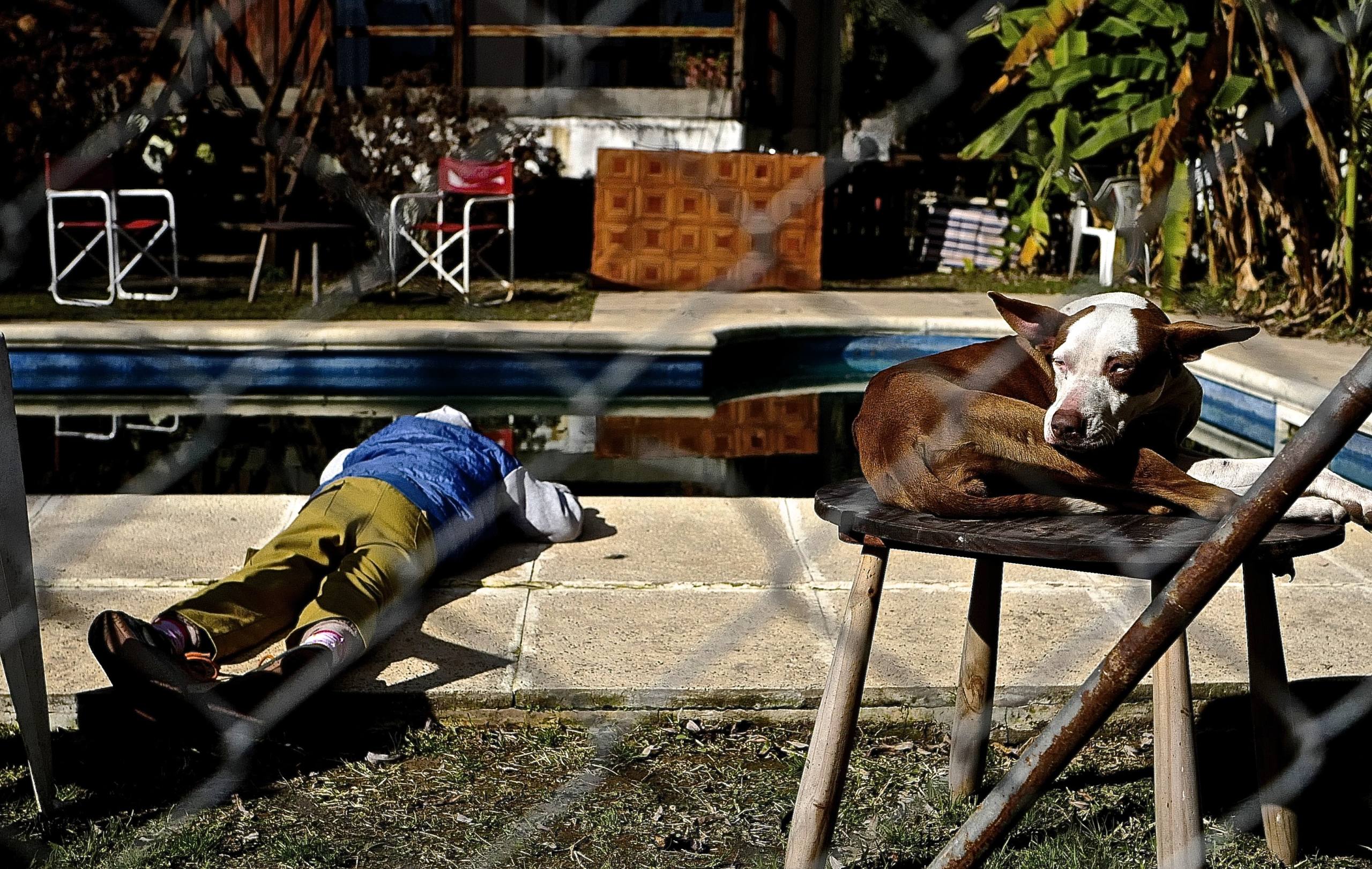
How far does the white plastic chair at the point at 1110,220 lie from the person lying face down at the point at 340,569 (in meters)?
4.16

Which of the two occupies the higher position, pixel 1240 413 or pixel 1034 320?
pixel 1034 320

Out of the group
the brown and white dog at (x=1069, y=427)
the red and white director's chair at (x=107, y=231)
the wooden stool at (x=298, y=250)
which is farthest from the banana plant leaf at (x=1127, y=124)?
the brown and white dog at (x=1069, y=427)

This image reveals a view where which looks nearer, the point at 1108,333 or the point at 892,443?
the point at 1108,333

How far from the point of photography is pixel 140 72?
7.18m

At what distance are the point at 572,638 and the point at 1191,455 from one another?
1.12 m

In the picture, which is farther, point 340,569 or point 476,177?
point 476,177

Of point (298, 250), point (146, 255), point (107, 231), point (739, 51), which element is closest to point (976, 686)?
point (298, 250)

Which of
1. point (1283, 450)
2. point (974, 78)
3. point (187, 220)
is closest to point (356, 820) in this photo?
point (1283, 450)

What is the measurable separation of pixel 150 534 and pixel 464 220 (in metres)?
4.10

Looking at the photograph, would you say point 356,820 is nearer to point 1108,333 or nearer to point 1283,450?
point 1108,333

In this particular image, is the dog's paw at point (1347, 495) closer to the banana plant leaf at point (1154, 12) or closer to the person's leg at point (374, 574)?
the person's leg at point (374, 574)

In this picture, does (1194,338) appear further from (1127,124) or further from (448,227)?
(448,227)

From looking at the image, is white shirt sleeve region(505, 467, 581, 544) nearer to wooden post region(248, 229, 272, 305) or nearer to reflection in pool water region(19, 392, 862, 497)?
reflection in pool water region(19, 392, 862, 497)

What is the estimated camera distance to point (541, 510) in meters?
2.76
